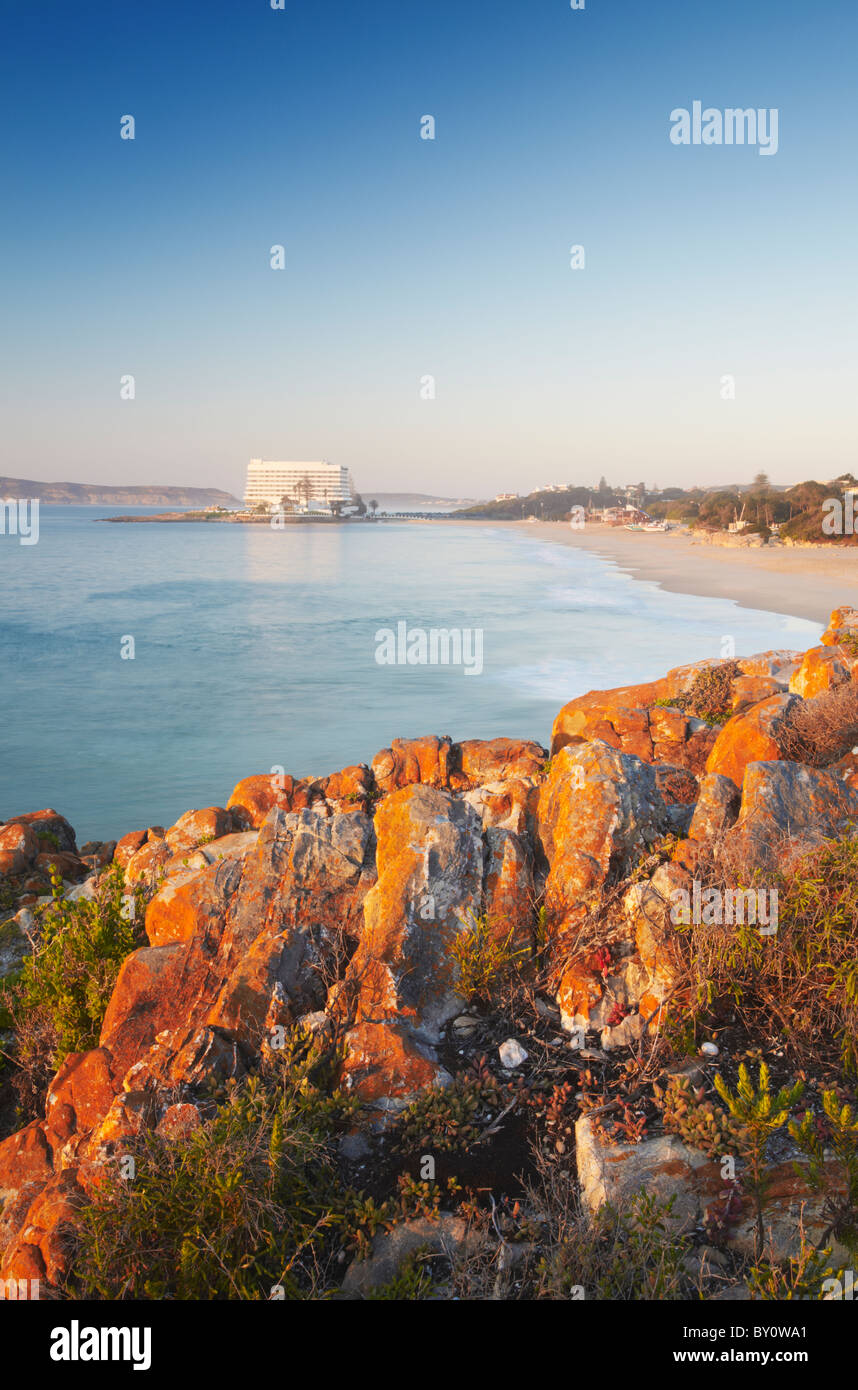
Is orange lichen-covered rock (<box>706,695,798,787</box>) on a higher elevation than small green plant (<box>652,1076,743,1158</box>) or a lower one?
higher

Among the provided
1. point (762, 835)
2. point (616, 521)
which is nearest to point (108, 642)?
point (762, 835)

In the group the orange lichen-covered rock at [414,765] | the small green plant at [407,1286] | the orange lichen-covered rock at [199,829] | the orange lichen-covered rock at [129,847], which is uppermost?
the orange lichen-covered rock at [414,765]

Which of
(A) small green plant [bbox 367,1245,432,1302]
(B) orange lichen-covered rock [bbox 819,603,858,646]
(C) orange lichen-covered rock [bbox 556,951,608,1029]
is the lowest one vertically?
(A) small green plant [bbox 367,1245,432,1302]

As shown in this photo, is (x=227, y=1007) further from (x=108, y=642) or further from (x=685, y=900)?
(x=108, y=642)

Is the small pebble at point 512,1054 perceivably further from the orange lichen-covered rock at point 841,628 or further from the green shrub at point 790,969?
the orange lichen-covered rock at point 841,628

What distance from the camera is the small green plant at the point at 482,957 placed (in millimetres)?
5230

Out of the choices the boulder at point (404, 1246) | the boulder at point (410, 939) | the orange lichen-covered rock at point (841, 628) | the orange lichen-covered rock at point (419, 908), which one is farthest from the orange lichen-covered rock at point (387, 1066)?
the orange lichen-covered rock at point (841, 628)

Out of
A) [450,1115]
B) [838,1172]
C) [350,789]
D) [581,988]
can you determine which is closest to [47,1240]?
[450,1115]

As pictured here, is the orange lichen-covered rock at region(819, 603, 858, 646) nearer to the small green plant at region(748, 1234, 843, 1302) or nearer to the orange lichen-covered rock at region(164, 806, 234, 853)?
the orange lichen-covered rock at region(164, 806, 234, 853)

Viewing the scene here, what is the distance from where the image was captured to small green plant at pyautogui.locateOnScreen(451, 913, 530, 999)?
523 centimetres

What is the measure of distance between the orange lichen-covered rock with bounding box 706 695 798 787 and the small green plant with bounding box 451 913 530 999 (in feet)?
8.77

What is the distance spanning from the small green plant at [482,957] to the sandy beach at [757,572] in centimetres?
2708

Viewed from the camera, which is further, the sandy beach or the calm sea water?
the sandy beach

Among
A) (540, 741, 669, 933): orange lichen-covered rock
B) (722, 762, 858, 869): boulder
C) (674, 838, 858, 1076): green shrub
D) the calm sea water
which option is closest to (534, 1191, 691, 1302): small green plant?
(674, 838, 858, 1076): green shrub
